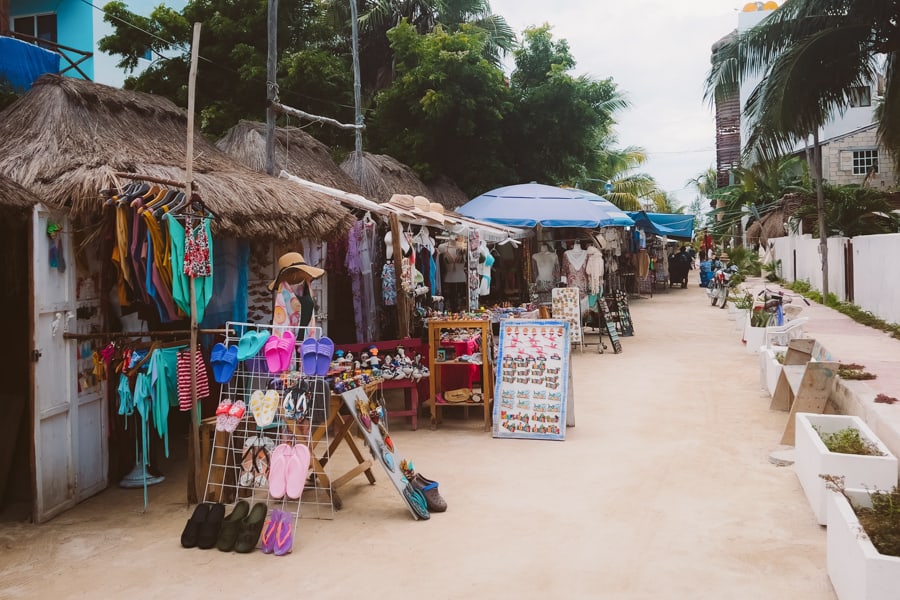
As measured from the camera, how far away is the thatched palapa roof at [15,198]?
4.86m

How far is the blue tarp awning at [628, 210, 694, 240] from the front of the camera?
20.0 meters

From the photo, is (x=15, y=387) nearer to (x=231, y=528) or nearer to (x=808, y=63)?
(x=231, y=528)

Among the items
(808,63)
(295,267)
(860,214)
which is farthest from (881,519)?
(860,214)

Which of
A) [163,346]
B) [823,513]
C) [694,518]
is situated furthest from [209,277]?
[823,513]

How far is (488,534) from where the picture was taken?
4.87 metres

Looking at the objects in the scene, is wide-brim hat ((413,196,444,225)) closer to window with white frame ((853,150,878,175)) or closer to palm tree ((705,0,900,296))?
palm tree ((705,0,900,296))

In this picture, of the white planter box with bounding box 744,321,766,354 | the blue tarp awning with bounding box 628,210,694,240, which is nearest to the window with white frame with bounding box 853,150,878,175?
the blue tarp awning with bounding box 628,210,694,240

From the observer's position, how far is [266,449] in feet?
16.8

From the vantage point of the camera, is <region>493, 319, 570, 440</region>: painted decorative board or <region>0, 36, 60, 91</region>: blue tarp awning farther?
<region>0, 36, 60, 91</region>: blue tarp awning

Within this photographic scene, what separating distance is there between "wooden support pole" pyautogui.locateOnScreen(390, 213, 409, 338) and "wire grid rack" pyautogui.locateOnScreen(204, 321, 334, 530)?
119 inches

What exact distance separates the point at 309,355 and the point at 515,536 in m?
1.81

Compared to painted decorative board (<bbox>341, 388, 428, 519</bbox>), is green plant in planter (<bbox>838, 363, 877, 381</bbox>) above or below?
above

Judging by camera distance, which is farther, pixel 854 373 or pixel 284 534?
pixel 854 373

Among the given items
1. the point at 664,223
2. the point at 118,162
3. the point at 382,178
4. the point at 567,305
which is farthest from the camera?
the point at 664,223
